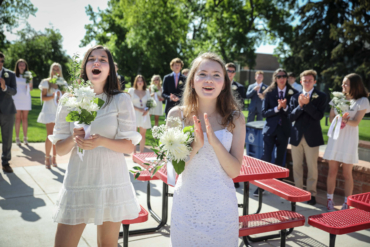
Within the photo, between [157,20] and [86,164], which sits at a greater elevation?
[157,20]

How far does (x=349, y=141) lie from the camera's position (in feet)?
16.9

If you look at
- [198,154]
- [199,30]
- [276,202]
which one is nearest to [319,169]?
[276,202]

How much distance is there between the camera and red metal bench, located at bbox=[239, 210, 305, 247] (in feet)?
10.8

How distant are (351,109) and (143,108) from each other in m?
5.48

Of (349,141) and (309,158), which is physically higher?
(349,141)

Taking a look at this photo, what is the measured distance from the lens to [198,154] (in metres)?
2.25

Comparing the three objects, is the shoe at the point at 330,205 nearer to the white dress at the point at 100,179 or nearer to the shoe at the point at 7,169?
the white dress at the point at 100,179

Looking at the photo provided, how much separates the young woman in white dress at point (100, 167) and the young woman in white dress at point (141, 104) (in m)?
5.94

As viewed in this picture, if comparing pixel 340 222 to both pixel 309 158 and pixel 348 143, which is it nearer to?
pixel 348 143

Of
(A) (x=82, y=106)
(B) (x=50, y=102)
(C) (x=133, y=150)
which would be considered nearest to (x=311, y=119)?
(C) (x=133, y=150)

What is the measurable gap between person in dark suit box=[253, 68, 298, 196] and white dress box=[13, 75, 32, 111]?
746cm

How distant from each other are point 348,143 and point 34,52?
4949cm

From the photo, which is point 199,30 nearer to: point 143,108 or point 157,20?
point 157,20

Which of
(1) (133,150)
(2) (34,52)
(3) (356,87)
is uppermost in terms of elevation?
(2) (34,52)
